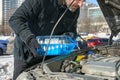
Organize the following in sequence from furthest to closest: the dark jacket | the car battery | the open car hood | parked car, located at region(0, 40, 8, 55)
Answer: parked car, located at region(0, 40, 8, 55), the open car hood, the car battery, the dark jacket

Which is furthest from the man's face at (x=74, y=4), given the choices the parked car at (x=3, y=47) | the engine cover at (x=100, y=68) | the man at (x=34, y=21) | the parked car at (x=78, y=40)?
the parked car at (x=3, y=47)

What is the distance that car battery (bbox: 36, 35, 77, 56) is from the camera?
4182mm

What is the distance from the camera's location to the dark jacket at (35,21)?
3975 millimetres

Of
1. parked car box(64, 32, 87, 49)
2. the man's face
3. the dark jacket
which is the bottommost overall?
parked car box(64, 32, 87, 49)

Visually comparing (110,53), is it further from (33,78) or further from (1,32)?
(1,32)

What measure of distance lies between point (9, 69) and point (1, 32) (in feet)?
210

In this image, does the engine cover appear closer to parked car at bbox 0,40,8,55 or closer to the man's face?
the man's face

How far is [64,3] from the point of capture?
433cm

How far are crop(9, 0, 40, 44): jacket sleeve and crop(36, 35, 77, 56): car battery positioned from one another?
31cm

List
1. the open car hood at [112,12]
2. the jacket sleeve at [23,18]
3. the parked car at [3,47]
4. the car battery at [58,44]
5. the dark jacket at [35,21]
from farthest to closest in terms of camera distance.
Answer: the parked car at [3,47], the open car hood at [112,12], the car battery at [58,44], the dark jacket at [35,21], the jacket sleeve at [23,18]

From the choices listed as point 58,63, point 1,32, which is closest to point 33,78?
point 58,63

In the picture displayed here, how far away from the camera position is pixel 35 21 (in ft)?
14.0

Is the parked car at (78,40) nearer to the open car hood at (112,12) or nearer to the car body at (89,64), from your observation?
the car body at (89,64)

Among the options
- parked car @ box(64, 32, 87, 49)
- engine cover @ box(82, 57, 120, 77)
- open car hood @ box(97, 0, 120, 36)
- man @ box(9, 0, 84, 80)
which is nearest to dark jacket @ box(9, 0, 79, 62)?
man @ box(9, 0, 84, 80)
